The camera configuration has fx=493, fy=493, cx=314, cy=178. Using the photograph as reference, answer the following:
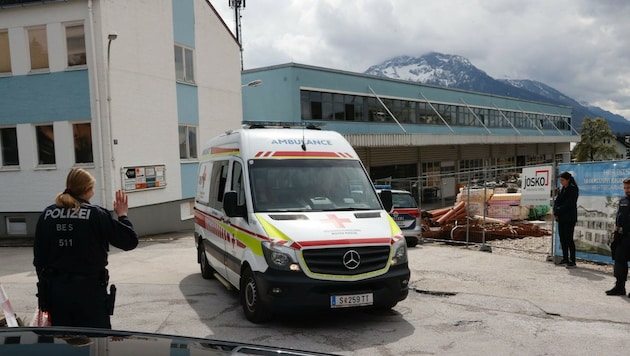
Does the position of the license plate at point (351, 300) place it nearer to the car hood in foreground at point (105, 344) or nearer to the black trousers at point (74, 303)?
the black trousers at point (74, 303)

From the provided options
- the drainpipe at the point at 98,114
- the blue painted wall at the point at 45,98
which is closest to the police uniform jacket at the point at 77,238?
the drainpipe at the point at 98,114

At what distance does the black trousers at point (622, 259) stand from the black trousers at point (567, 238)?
1.76 meters

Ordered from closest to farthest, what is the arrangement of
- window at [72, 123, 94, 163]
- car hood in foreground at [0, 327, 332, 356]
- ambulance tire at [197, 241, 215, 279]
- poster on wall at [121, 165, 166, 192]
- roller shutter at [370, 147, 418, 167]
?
car hood in foreground at [0, 327, 332, 356] → ambulance tire at [197, 241, 215, 279] → window at [72, 123, 94, 163] → poster on wall at [121, 165, 166, 192] → roller shutter at [370, 147, 418, 167]

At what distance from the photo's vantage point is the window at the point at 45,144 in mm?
15532

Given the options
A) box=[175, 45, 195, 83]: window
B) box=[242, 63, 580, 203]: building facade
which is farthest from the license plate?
box=[175, 45, 195, 83]: window

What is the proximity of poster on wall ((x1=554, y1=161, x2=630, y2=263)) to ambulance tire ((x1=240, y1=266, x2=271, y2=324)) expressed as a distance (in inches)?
258

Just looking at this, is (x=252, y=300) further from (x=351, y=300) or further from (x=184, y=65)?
(x=184, y=65)

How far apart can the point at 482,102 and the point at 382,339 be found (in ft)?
153

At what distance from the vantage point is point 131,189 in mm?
15688

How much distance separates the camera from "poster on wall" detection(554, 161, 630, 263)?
8.78m

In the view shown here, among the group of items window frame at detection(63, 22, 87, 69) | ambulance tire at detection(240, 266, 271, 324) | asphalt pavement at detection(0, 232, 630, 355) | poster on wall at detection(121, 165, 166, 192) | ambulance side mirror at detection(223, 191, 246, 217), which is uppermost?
window frame at detection(63, 22, 87, 69)

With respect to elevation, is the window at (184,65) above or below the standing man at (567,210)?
above

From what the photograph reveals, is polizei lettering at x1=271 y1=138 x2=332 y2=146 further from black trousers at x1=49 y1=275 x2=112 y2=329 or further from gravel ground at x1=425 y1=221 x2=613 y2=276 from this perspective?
gravel ground at x1=425 y1=221 x2=613 y2=276

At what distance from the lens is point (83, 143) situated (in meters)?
15.4
